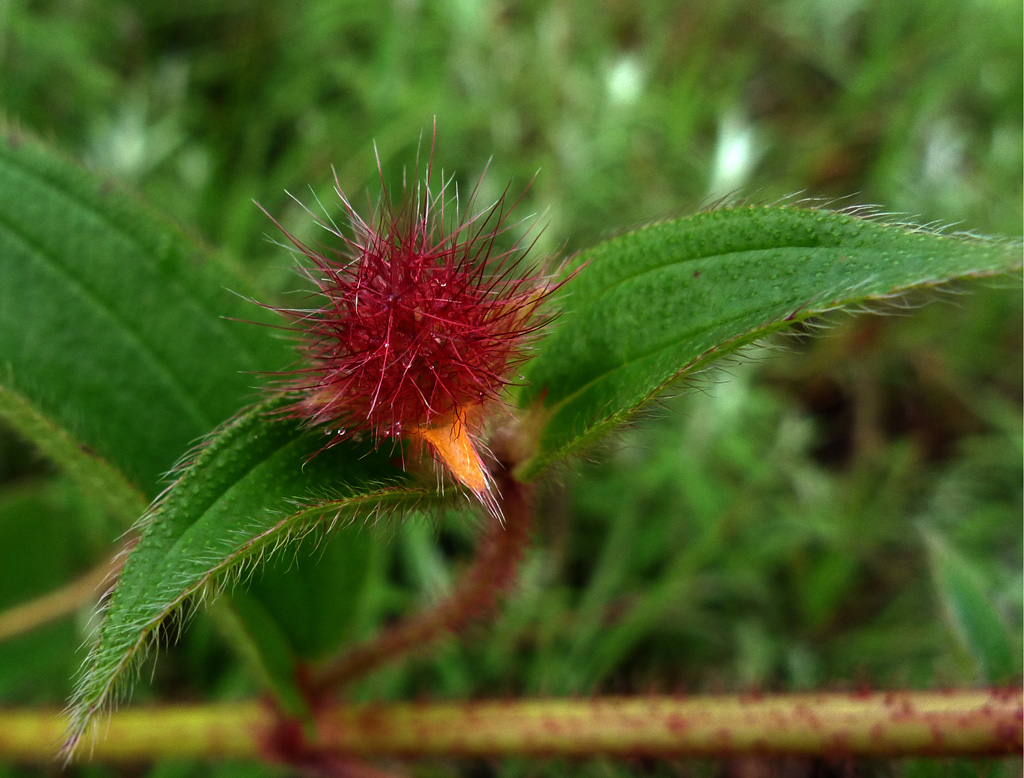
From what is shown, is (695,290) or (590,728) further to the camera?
(590,728)

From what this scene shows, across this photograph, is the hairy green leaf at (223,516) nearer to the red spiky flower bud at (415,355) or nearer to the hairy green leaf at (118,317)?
the red spiky flower bud at (415,355)

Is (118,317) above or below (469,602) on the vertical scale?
above

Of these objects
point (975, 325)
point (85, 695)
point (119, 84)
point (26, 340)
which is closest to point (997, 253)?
point (85, 695)

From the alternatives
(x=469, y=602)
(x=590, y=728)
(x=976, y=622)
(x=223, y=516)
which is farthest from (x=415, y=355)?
(x=976, y=622)

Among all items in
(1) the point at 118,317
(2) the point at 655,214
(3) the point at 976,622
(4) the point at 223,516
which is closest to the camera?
(4) the point at 223,516

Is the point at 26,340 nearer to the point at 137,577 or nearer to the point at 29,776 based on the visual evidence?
the point at 137,577

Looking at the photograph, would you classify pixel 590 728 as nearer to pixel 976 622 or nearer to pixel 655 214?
pixel 976 622

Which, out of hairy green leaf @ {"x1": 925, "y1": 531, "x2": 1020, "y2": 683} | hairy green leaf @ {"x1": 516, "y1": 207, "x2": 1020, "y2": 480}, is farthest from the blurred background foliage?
hairy green leaf @ {"x1": 516, "y1": 207, "x2": 1020, "y2": 480}
